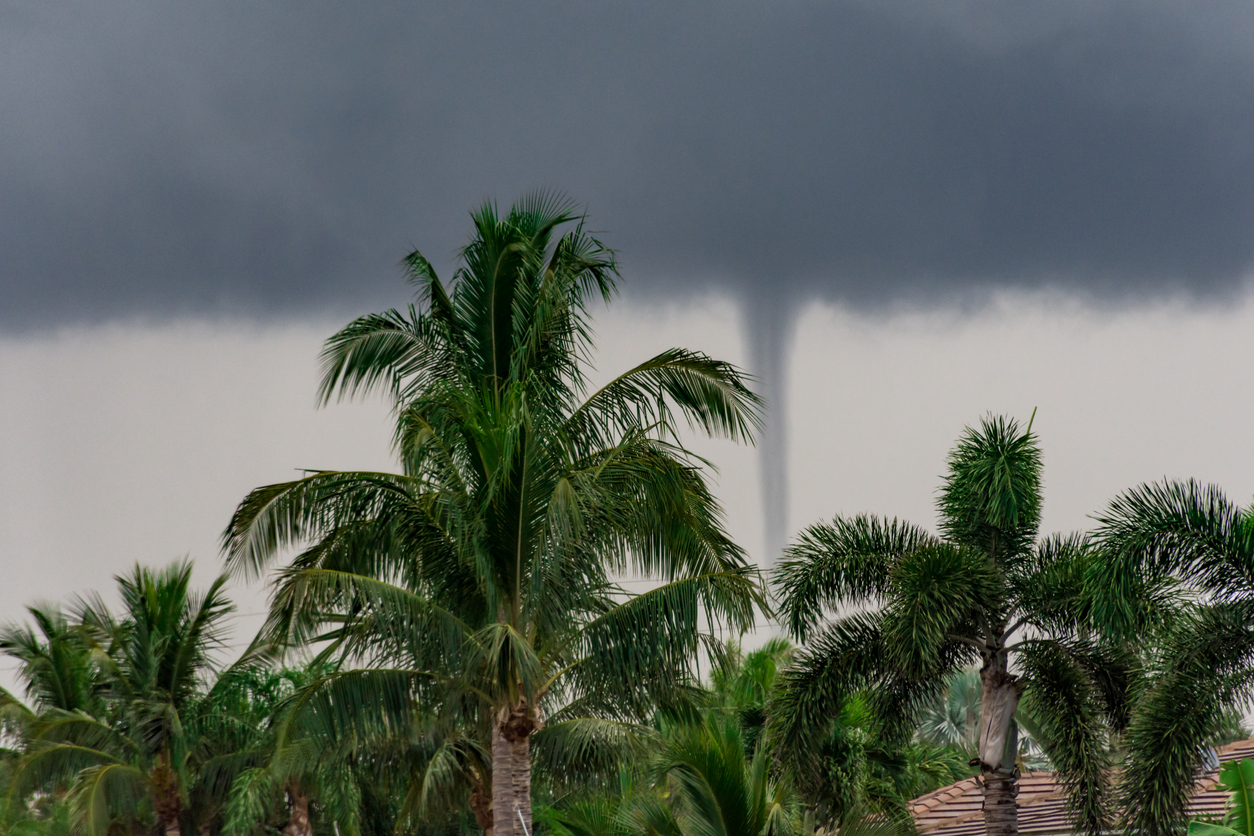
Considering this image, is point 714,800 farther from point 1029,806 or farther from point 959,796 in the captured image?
point 959,796

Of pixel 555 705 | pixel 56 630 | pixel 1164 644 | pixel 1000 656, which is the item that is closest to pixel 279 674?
pixel 56 630

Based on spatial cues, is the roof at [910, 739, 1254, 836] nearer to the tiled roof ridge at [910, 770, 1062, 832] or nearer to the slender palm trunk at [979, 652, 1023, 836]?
the tiled roof ridge at [910, 770, 1062, 832]

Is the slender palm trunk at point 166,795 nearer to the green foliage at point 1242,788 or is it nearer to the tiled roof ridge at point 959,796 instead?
the tiled roof ridge at point 959,796

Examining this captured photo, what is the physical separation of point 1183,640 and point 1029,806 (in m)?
9.38

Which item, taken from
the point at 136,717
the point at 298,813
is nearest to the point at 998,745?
the point at 136,717

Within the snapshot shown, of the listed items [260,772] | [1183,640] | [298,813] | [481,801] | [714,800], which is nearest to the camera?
[714,800]

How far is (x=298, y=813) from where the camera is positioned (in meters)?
31.8

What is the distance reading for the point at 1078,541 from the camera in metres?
17.8

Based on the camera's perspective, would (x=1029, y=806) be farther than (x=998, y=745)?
Yes

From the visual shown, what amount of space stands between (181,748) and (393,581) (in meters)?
13.7

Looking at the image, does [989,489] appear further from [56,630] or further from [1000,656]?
[56,630]

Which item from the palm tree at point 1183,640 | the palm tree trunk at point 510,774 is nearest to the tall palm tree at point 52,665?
the palm tree trunk at point 510,774

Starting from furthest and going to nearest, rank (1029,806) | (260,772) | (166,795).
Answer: (166,795), (260,772), (1029,806)

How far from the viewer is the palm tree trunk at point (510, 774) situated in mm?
14609
